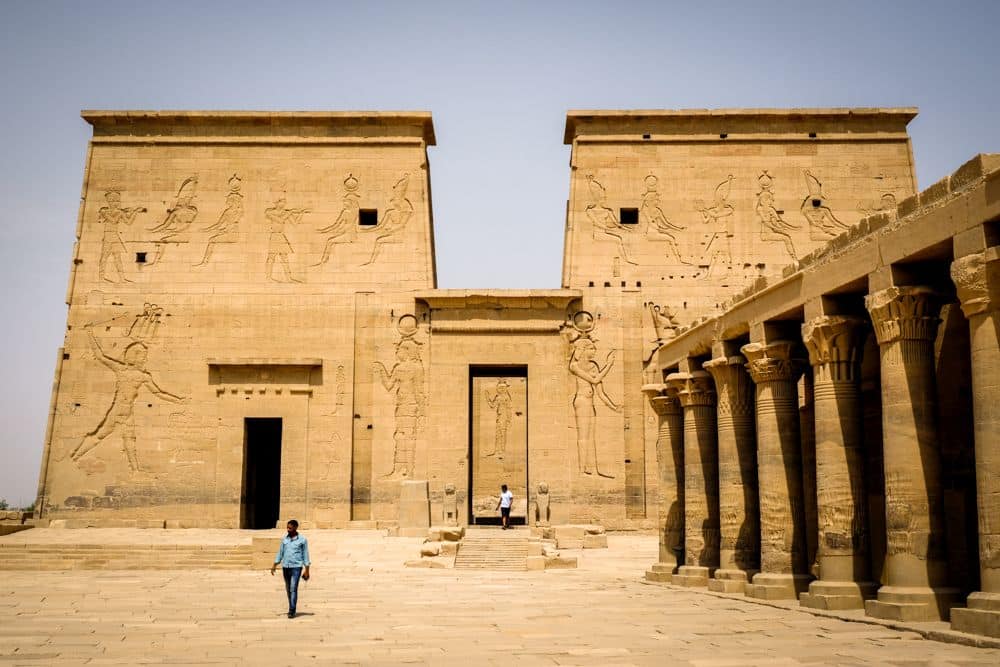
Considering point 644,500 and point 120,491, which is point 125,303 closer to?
point 120,491

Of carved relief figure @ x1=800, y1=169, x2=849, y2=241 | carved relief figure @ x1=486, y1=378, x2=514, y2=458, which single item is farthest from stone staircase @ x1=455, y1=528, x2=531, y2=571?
carved relief figure @ x1=486, y1=378, x2=514, y2=458

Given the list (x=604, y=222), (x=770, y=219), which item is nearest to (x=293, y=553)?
(x=604, y=222)

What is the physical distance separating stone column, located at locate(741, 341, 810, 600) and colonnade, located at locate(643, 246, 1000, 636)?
0.7 inches

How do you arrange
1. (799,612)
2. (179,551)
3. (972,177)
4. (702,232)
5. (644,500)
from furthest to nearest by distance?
(702,232), (644,500), (179,551), (799,612), (972,177)

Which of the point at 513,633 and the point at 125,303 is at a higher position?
the point at 125,303

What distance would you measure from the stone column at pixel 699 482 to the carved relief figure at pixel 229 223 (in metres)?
14.8

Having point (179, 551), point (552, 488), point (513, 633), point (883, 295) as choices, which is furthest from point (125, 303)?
point (883, 295)

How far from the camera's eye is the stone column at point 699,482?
1412 cm

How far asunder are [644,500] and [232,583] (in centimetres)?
1145

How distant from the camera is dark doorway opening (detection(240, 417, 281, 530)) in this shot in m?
24.6

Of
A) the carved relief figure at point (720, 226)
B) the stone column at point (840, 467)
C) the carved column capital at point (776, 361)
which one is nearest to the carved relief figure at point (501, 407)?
the carved relief figure at point (720, 226)

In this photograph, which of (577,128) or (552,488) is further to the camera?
(577,128)

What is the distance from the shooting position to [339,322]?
24922 millimetres

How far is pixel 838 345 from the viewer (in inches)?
416
